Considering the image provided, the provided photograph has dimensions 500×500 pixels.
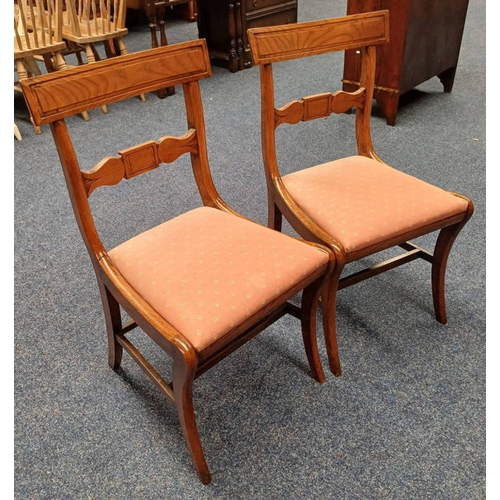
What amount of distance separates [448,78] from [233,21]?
5.34ft

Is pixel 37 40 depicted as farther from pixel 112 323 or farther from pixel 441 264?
pixel 441 264

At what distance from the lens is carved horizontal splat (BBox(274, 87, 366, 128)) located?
1.44 metres

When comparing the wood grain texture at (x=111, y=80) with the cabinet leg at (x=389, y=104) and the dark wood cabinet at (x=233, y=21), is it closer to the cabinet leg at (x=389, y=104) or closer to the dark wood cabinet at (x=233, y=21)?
the cabinet leg at (x=389, y=104)

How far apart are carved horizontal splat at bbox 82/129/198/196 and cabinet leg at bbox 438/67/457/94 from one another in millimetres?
2589

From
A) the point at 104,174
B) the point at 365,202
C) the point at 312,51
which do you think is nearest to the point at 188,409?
the point at 104,174

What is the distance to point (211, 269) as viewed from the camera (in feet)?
3.77

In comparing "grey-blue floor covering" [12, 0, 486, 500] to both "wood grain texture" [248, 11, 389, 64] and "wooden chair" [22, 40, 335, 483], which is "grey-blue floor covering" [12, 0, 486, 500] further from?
"wood grain texture" [248, 11, 389, 64]

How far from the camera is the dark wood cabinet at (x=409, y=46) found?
2680 mm

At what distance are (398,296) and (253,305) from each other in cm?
87

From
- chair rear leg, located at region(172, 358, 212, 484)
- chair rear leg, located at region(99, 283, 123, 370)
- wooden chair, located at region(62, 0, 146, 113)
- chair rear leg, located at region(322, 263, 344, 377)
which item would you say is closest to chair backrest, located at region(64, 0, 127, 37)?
wooden chair, located at region(62, 0, 146, 113)

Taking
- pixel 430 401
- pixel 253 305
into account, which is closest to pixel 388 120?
pixel 430 401

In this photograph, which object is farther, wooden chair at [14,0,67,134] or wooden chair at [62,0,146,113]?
wooden chair at [62,0,146,113]

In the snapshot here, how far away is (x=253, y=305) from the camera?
3.56 feet

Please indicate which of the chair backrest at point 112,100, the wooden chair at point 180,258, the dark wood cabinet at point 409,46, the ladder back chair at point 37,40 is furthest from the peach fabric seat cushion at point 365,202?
the ladder back chair at point 37,40
